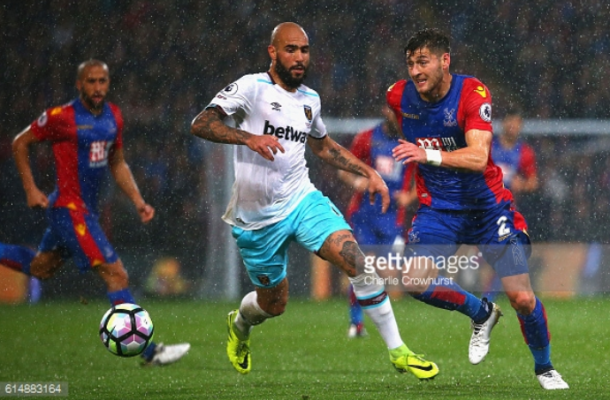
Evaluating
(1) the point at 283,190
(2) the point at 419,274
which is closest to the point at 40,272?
(1) the point at 283,190

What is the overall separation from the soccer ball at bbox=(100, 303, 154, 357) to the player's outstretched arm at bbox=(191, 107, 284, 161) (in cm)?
105

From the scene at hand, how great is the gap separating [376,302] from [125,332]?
1258 millimetres

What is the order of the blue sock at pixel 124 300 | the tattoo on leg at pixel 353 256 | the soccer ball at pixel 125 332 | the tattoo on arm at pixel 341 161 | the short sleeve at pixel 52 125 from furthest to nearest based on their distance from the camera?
the short sleeve at pixel 52 125 → the blue sock at pixel 124 300 → the tattoo on arm at pixel 341 161 → the soccer ball at pixel 125 332 → the tattoo on leg at pixel 353 256

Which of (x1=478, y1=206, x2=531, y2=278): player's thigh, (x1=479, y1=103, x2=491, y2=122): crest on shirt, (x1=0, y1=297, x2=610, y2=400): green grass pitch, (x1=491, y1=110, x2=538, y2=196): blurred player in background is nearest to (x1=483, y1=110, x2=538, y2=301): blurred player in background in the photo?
(x1=491, y1=110, x2=538, y2=196): blurred player in background

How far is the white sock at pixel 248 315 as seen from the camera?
18.6ft

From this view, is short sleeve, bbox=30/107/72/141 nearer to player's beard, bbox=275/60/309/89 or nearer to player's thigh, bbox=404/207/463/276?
player's beard, bbox=275/60/309/89

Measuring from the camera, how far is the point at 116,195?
1139 centimetres

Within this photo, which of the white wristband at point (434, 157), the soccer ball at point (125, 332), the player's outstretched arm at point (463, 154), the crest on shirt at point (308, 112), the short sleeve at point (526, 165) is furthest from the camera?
the short sleeve at point (526, 165)

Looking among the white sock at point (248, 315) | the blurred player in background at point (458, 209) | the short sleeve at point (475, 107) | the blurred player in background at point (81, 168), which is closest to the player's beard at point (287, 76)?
the blurred player in background at point (458, 209)

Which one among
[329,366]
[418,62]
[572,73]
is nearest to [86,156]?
[329,366]

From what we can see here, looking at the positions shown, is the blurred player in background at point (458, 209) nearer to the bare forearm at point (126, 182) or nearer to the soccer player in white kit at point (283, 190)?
the soccer player in white kit at point (283, 190)

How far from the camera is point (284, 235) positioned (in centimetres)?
533

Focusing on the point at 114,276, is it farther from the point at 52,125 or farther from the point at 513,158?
the point at 513,158

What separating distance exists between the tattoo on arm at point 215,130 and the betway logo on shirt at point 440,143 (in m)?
1.03
